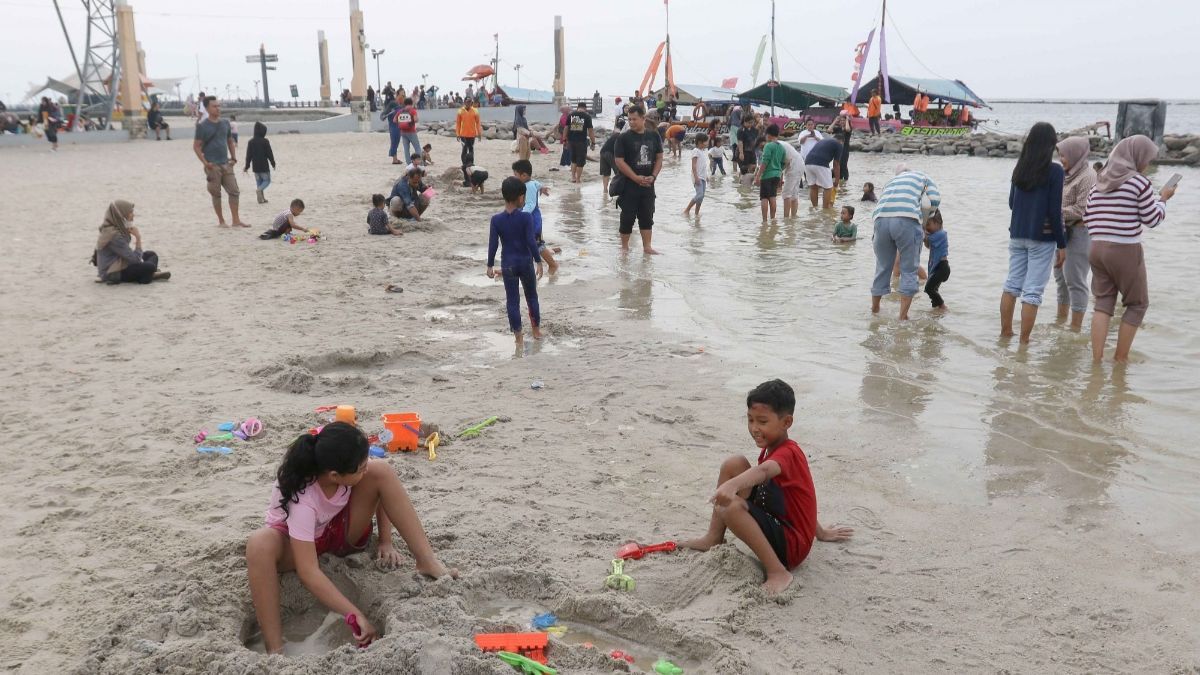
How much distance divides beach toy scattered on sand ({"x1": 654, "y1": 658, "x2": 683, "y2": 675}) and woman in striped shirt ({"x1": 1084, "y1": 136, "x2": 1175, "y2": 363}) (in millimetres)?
5321

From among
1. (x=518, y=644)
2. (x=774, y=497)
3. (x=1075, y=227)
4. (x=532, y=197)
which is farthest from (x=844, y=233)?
(x=518, y=644)

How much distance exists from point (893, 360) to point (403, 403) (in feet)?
12.9

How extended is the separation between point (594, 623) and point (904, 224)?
5.76m

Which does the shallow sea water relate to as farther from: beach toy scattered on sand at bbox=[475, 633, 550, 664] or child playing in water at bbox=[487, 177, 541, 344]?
beach toy scattered on sand at bbox=[475, 633, 550, 664]

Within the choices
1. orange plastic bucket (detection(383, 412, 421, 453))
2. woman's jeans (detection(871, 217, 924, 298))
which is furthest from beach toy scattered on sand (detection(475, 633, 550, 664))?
woman's jeans (detection(871, 217, 924, 298))

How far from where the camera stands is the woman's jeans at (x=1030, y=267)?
7250mm

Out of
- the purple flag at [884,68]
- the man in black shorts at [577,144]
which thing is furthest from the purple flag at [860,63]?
the man in black shorts at [577,144]

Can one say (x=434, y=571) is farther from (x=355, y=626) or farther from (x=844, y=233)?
(x=844, y=233)

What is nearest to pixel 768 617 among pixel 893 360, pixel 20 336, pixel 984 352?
pixel 893 360

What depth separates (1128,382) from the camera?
6586mm

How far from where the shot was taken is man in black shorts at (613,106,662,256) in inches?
428

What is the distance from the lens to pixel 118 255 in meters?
9.09

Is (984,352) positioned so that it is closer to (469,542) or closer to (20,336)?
(469,542)

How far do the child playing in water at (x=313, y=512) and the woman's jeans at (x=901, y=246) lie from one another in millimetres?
5908
